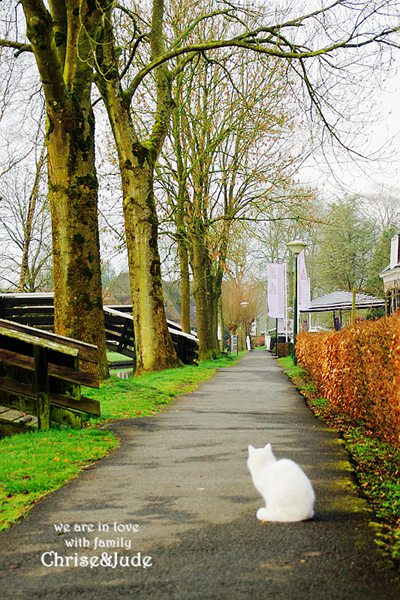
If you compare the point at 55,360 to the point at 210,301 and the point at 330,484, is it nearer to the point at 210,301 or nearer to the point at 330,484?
the point at 330,484

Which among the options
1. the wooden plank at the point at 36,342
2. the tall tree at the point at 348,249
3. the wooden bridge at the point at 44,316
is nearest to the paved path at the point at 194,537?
the wooden plank at the point at 36,342

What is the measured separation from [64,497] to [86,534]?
3.42 feet

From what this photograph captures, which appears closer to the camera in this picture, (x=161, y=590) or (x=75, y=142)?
(x=161, y=590)

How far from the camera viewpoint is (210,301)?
1346 inches

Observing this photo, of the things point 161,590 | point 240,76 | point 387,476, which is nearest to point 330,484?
point 387,476

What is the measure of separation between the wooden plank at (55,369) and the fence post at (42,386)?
96mm

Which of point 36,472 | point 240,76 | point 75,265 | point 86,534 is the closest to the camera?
point 86,534

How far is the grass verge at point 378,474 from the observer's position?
4307 millimetres

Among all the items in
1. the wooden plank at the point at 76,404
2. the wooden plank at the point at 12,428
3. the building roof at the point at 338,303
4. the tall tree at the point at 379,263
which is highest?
the tall tree at the point at 379,263

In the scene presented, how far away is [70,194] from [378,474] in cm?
830

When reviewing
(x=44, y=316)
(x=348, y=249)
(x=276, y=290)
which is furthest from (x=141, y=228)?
(x=348, y=249)

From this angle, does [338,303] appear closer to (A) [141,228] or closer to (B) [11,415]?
(A) [141,228]

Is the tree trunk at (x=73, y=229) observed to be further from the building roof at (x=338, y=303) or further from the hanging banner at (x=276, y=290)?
the hanging banner at (x=276, y=290)

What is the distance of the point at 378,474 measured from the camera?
6234mm
